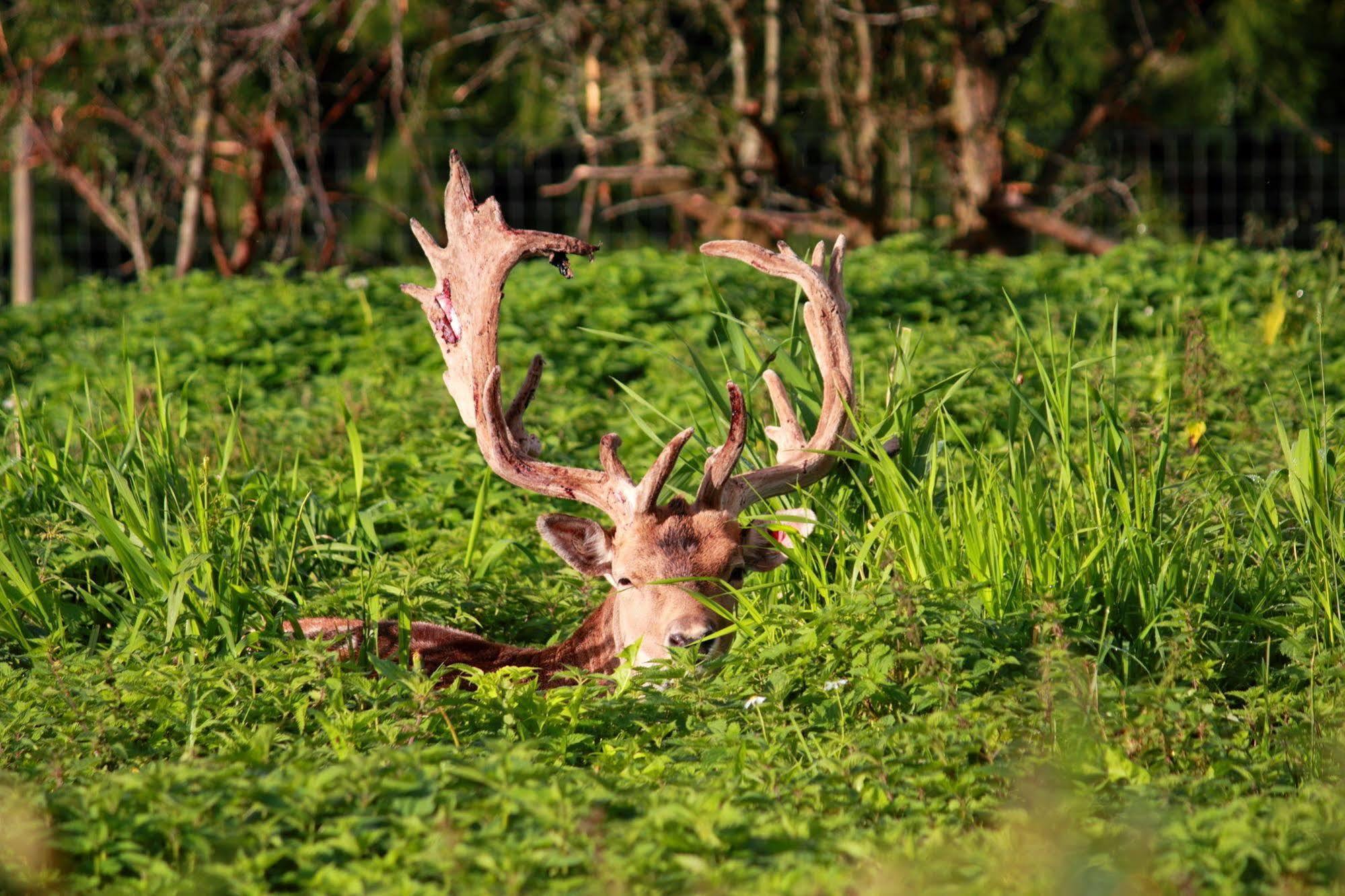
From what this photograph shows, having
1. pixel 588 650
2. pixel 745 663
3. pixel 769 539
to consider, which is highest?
pixel 769 539

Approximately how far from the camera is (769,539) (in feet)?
15.4

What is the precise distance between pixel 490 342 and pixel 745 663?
1.31 m

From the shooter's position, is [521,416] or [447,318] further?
[447,318]

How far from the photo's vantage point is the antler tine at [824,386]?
477 centimetres

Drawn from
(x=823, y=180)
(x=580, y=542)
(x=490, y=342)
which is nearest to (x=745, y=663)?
(x=580, y=542)

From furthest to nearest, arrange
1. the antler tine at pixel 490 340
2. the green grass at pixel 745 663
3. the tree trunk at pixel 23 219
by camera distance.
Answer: the tree trunk at pixel 23 219, the antler tine at pixel 490 340, the green grass at pixel 745 663

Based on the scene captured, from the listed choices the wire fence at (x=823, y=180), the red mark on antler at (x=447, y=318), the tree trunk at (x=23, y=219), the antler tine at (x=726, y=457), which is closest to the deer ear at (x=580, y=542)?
the antler tine at (x=726, y=457)

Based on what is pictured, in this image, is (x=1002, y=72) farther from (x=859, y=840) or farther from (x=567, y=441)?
(x=859, y=840)

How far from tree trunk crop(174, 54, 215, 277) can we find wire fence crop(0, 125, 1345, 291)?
110 centimetres

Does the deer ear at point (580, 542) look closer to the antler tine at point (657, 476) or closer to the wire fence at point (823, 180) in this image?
the antler tine at point (657, 476)

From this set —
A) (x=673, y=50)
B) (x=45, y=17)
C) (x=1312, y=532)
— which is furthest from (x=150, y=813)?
(x=45, y=17)

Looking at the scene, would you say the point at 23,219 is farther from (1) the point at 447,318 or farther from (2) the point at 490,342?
(2) the point at 490,342

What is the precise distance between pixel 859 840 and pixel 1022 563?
1.42 metres

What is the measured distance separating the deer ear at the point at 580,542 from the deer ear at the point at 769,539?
398mm
